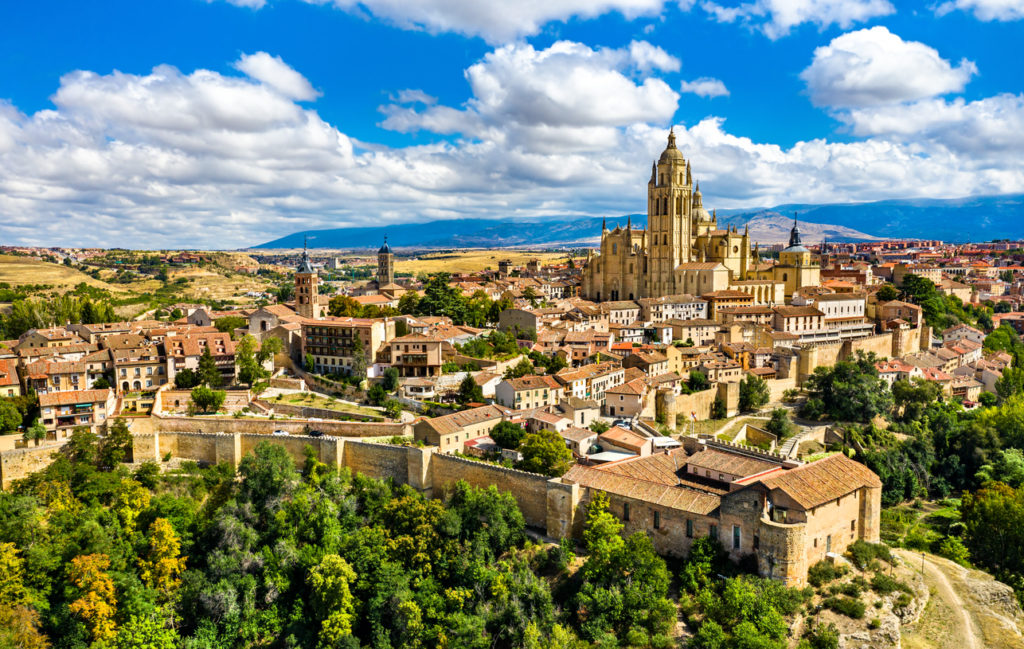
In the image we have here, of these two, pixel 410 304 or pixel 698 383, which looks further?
pixel 410 304

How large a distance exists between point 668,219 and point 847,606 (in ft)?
154

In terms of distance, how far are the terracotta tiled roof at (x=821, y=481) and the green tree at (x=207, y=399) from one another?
2550cm

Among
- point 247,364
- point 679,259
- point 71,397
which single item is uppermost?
point 679,259

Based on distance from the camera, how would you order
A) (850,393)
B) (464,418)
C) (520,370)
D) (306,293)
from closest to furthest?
1. (464,418)
2. (520,370)
3. (850,393)
4. (306,293)

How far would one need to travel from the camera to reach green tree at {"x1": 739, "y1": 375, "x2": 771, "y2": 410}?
44.0 meters

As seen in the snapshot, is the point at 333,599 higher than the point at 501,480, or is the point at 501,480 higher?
the point at 501,480

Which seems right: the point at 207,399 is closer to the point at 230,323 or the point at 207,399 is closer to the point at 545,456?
the point at 230,323

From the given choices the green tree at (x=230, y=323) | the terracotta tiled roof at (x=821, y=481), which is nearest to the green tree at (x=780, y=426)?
the terracotta tiled roof at (x=821, y=481)

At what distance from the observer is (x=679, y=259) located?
6538 cm

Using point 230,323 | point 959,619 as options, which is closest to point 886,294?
point 959,619

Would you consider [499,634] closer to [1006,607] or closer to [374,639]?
[374,639]

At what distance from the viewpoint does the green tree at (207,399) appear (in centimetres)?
3538

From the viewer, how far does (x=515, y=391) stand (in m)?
36.8

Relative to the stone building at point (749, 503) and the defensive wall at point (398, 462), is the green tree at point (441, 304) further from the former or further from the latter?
the stone building at point (749, 503)
